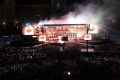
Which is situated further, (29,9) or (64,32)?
(29,9)

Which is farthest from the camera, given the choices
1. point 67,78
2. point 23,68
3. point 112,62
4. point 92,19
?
point 92,19

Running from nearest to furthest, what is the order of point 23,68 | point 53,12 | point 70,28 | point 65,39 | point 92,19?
1. point 23,68
2. point 65,39
3. point 70,28
4. point 92,19
5. point 53,12

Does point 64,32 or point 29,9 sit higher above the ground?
point 29,9

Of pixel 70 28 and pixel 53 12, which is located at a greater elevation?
pixel 53 12

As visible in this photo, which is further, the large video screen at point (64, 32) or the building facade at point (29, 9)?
the building facade at point (29, 9)

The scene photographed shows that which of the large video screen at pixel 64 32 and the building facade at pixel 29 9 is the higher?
the building facade at pixel 29 9

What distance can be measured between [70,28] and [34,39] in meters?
8.55

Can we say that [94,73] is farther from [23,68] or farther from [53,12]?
[53,12]

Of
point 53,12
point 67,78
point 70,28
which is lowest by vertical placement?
point 67,78

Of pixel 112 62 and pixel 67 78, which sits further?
pixel 112 62

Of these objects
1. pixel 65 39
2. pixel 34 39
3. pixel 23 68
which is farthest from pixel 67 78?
pixel 34 39

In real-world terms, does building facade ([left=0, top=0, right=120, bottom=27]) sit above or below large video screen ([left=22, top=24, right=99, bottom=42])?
above

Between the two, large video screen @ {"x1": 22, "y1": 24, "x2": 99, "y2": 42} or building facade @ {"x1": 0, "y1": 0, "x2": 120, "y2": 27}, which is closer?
large video screen @ {"x1": 22, "y1": 24, "x2": 99, "y2": 42}

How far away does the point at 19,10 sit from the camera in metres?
92.3
